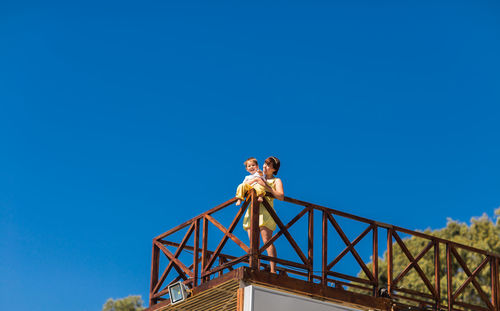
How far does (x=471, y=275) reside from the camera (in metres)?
17.5

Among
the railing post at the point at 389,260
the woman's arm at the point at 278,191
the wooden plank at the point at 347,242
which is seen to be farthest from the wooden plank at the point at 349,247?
the woman's arm at the point at 278,191

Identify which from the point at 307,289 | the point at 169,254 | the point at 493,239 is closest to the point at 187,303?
the point at 169,254

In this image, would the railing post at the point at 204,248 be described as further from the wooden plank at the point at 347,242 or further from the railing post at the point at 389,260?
the railing post at the point at 389,260

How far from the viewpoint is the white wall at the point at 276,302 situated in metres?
13.9

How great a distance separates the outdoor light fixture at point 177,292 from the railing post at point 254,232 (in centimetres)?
167

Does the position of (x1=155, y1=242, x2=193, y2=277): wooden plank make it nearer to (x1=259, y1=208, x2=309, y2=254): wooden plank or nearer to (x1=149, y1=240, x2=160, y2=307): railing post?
(x1=149, y1=240, x2=160, y2=307): railing post

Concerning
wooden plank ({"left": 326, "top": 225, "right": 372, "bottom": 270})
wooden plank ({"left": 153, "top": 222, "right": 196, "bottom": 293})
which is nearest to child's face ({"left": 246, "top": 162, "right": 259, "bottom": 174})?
wooden plank ({"left": 153, "top": 222, "right": 196, "bottom": 293})

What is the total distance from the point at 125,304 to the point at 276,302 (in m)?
32.5

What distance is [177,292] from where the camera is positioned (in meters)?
15.5

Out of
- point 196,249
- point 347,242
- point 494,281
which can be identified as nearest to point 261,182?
point 196,249

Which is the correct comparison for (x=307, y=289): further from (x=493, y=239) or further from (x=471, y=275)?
(x=493, y=239)

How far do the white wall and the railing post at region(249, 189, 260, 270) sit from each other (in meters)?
0.40

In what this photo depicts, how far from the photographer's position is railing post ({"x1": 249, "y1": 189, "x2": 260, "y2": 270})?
14188mm

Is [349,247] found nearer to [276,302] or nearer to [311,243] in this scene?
[311,243]
